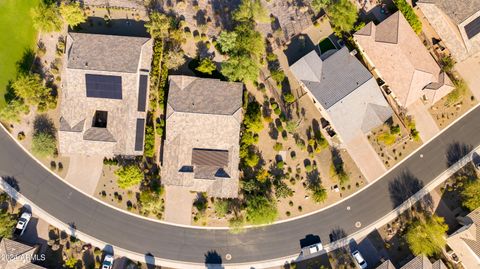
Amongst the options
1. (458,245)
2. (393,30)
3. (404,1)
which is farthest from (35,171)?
(458,245)

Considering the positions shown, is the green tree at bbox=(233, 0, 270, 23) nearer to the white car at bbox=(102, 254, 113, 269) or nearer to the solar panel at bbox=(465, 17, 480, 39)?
the solar panel at bbox=(465, 17, 480, 39)

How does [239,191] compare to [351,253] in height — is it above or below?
above

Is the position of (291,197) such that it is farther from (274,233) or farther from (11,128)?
(11,128)

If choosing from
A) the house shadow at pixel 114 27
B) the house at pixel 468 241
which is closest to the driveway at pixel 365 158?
the house at pixel 468 241

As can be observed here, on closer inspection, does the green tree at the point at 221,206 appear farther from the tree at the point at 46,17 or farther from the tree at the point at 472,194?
the tree at the point at 472,194

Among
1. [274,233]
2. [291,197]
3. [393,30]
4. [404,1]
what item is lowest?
[274,233]

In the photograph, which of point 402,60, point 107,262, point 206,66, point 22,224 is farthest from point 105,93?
point 402,60
